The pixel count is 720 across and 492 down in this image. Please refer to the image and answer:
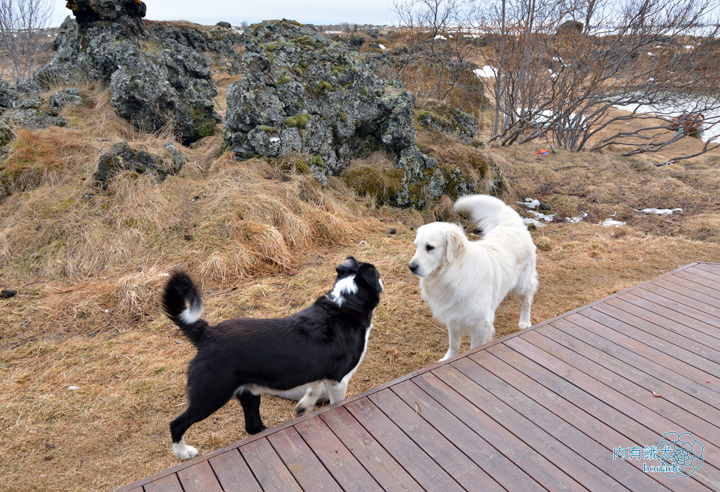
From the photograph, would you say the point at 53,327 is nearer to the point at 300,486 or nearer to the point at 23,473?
the point at 23,473

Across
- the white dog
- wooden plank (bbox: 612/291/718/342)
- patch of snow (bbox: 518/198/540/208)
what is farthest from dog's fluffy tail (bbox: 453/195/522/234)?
patch of snow (bbox: 518/198/540/208)

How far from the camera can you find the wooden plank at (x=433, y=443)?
2053 millimetres

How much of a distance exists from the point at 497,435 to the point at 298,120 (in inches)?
231

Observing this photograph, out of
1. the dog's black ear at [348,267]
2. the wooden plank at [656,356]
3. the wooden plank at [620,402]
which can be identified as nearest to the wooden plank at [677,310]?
the wooden plank at [656,356]

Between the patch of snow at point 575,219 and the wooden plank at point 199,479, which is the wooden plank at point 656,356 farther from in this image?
the patch of snow at point 575,219

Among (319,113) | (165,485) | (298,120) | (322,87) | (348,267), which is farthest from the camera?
(322,87)

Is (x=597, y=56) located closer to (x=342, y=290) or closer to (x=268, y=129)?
(x=268, y=129)

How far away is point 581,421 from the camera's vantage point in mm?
2400

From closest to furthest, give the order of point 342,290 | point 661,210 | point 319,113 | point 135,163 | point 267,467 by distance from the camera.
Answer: point 267,467, point 342,290, point 135,163, point 319,113, point 661,210

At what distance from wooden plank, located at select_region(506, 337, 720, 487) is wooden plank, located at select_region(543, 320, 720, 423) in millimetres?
238

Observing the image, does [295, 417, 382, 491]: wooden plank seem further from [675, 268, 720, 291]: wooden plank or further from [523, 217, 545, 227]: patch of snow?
[523, 217, 545, 227]: patch of snow

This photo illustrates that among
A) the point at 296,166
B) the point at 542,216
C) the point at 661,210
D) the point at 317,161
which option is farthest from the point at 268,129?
the point at 661,210

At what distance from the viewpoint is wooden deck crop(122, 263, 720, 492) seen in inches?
80.7

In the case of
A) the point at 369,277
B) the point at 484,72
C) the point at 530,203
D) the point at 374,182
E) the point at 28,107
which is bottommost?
the point at 530,203
